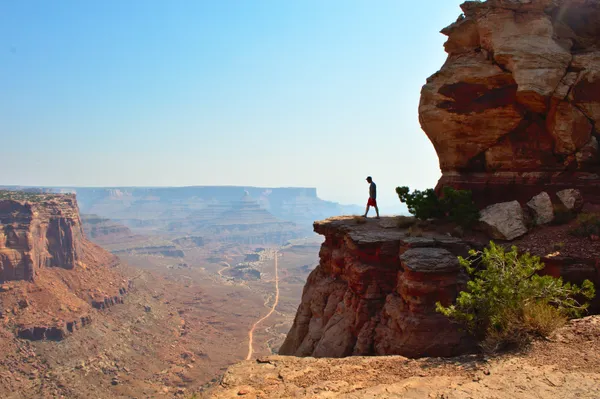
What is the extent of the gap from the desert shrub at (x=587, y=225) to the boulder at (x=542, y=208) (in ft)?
2.93

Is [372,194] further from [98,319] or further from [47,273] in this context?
[47,273]

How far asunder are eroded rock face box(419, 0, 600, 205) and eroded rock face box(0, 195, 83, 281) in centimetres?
6761

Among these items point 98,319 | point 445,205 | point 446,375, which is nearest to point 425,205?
point 445,205

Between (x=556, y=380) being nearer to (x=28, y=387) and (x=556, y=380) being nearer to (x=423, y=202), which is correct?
(x=423, y=202)

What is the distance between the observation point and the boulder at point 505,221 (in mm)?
12695

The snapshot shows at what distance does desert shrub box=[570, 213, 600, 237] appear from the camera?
11430 mm

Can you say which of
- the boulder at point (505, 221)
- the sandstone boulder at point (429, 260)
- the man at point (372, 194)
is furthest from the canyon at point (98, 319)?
the boulder at point (505, 221)

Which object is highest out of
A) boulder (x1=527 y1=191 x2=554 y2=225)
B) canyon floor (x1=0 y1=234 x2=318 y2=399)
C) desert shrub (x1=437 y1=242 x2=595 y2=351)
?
boulder (x1=527 y1=191 x2=554 y2=225)

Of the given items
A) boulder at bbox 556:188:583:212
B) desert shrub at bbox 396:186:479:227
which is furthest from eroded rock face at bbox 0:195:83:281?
boulder at bbox 556:188:583:212

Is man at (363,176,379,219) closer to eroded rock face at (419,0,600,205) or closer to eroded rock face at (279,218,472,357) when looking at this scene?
eroded rock face at (279,218,472,357)

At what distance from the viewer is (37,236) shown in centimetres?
6725

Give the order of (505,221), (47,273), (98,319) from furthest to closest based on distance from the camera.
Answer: (47,273) → (98,319) → (505,221)

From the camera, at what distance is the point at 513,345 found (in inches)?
315

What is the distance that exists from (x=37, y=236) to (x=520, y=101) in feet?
252
